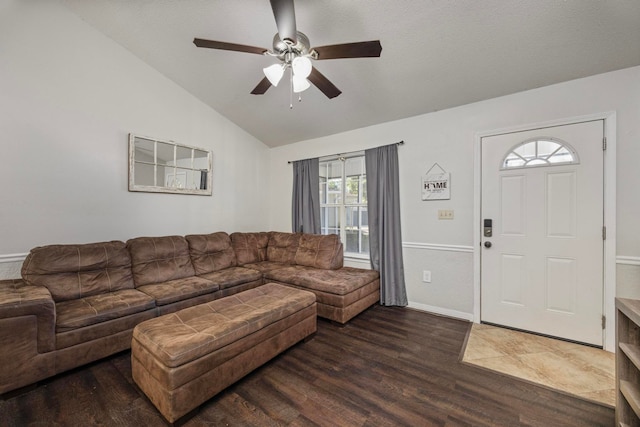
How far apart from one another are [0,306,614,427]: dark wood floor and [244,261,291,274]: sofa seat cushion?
1.46 meters

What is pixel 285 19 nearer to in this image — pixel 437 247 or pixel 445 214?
pixel 445 214

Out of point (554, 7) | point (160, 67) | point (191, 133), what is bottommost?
point (191, 133)

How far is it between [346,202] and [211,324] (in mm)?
2729

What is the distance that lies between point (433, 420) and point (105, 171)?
3768mm

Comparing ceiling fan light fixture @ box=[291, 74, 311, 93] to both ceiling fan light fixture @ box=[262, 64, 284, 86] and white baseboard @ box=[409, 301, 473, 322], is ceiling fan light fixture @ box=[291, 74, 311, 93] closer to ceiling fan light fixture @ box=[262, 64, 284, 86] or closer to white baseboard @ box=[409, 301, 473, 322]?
ceiling fan light fixture @ box=[262, 64, 284, 86]

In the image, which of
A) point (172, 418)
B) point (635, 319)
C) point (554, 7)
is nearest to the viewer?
point (635, 319)

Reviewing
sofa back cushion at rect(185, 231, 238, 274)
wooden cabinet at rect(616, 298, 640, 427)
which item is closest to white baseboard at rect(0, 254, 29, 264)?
sofa back cushion at rect(185, 231, 238, 274)

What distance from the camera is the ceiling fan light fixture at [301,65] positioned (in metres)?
1.81

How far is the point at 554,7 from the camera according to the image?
1.85m

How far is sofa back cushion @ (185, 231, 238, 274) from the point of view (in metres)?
3.39

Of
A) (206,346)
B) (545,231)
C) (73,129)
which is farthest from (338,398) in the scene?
(73,129)

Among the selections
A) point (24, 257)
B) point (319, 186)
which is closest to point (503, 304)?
point (319, 186)

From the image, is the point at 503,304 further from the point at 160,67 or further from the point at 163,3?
the point at 160,67

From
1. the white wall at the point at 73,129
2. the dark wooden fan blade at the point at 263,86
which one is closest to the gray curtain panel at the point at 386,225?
the dark wooden fan blade at the point at 263,86
